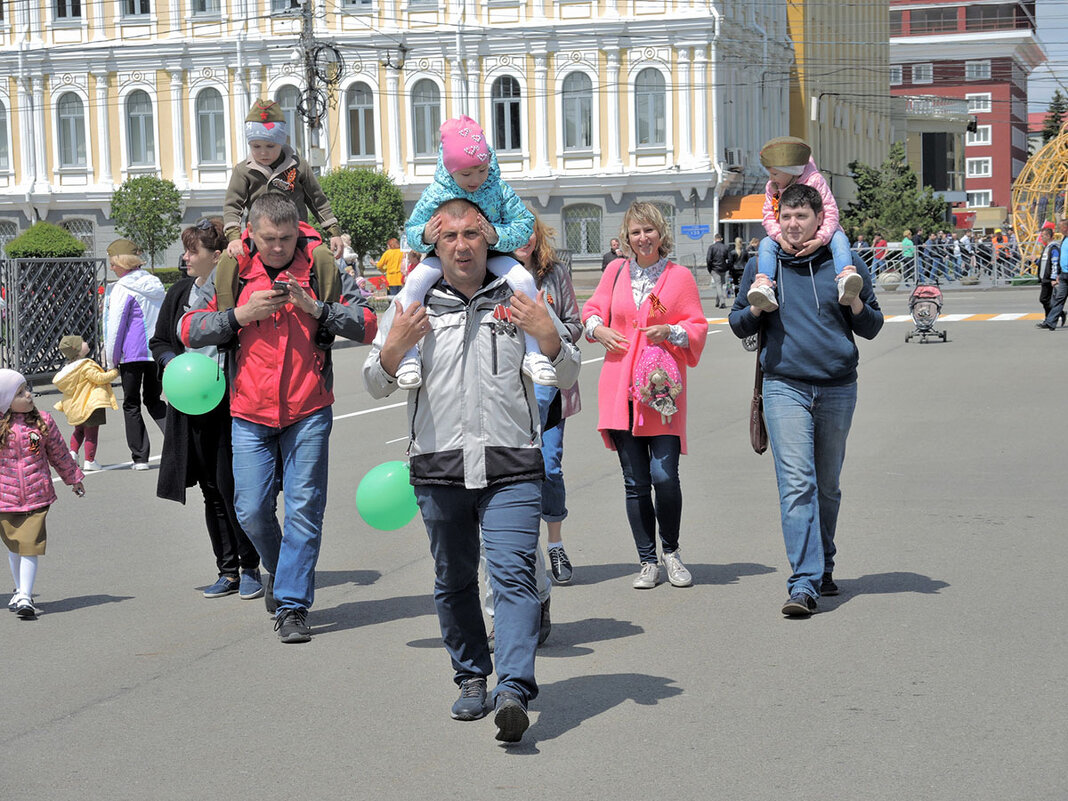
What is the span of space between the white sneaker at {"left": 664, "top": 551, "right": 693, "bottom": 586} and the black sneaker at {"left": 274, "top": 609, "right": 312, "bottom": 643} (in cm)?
193

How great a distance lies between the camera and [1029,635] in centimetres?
667

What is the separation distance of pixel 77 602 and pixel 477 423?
343 cm

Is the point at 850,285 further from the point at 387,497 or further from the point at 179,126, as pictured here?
the point at 179,126

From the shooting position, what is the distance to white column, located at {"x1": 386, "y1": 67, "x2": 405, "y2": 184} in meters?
57.8

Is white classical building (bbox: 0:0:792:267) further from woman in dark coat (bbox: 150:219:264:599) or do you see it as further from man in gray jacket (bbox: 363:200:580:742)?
man in gray jacket (bbox: 363:200:580:742)

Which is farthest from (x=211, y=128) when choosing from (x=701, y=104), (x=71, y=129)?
(x=701, y=104)

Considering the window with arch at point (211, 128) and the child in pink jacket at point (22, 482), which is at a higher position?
the window with arch at point (211, 128)

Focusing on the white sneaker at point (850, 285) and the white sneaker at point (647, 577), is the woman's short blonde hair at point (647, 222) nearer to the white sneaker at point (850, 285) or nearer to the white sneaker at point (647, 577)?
the white sneaker at point (850, 285)

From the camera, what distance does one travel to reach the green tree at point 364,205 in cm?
5153

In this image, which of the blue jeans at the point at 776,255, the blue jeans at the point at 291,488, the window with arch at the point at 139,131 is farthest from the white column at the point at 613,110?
the blue jeans at the point at 291,488

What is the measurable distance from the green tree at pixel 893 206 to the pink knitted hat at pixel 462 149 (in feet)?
157

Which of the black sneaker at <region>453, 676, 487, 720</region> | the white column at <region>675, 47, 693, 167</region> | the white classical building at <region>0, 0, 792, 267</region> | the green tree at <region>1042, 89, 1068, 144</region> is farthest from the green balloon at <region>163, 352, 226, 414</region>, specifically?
the green tree at <region>1042, 89, 1068, 144</region>

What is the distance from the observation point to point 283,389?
692cm

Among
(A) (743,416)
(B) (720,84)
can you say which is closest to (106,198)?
Answer: (B) (720,84)
